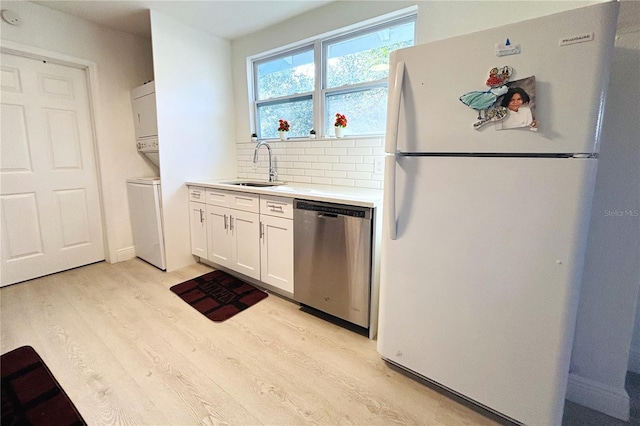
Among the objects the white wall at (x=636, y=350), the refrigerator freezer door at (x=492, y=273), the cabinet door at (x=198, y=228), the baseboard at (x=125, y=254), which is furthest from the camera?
the baseboard at (x=125, y=254)

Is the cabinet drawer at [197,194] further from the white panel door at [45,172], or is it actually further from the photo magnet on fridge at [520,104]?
the photo magnet on fridge at [520,104]

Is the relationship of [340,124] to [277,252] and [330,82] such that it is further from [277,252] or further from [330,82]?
[277,252]

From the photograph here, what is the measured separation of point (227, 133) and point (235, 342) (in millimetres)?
2349

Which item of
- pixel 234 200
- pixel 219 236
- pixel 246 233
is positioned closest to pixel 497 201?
pixel 246 233

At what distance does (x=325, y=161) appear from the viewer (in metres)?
2.63

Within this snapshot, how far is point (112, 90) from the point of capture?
296 centimetres

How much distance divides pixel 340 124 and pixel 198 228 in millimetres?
1767

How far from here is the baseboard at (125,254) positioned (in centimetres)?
314

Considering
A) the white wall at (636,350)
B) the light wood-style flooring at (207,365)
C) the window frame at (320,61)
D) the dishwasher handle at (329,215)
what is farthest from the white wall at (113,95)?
the white wall at (636,350)

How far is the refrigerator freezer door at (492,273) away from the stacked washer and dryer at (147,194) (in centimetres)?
235

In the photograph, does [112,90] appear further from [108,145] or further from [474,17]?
[474,17]

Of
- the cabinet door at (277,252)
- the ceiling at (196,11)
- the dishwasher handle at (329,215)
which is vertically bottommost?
the cabinet door at (277,252)

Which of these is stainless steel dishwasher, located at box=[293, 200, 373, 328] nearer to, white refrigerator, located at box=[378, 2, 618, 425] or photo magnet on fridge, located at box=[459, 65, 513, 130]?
white refrigerator, located at box=[378, 2, 618, 425]

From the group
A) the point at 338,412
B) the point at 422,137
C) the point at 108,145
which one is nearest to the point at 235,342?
the point at 338,412
